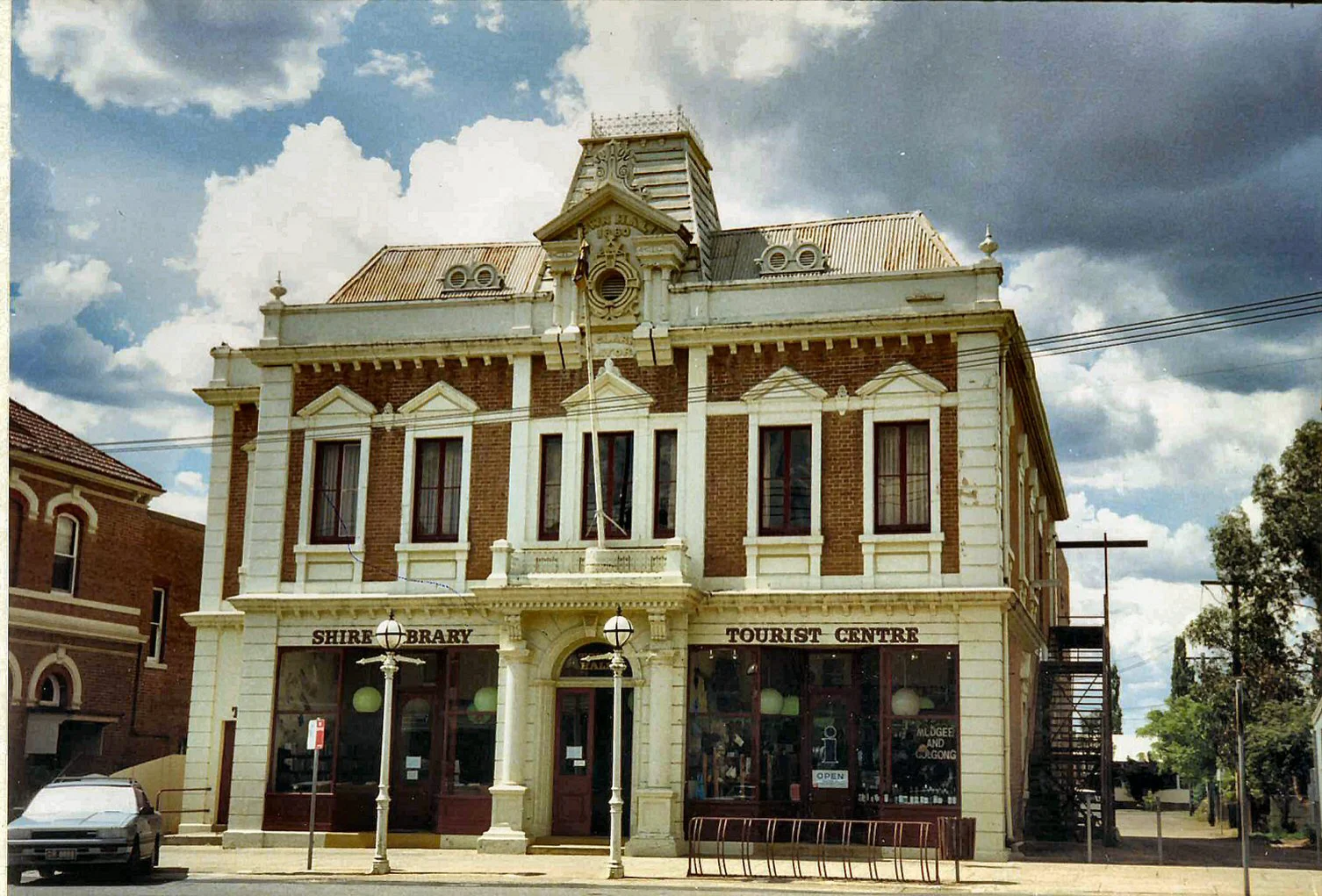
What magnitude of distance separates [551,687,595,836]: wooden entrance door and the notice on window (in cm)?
428

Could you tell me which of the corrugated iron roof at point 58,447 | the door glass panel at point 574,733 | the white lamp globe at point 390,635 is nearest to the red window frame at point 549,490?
the door glass panel at point 574,733

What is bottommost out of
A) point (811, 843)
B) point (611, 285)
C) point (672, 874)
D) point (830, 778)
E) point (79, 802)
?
point (672, 874)

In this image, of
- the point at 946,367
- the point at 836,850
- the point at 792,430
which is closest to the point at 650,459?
the point at 792,430

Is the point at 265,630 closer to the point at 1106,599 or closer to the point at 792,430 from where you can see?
the point at 792,430

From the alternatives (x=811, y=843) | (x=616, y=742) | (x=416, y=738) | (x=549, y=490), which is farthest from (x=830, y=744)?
(x=416, y=738)

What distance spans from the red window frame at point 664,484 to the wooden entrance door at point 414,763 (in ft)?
18.0

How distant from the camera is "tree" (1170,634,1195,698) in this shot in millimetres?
38031

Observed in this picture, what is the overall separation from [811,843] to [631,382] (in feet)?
30.4

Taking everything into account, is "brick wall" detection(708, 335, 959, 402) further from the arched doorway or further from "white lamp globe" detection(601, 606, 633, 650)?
"white lamp globe" detection(601, 606, 633, 650)

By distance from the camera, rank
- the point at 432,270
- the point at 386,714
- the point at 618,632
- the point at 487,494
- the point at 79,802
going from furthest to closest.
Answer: the point at 432,270
the point at 487,494
the point at 386,714
the point at 618,632
the point at 79,802

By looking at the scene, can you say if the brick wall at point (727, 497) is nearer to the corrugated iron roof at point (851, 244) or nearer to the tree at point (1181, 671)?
the corrugated iron roof at point (851, 244)

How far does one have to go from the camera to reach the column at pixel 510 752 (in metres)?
26.8

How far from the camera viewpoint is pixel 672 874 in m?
22.9

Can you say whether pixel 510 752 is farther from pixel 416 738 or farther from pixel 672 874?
pixel 672 874
